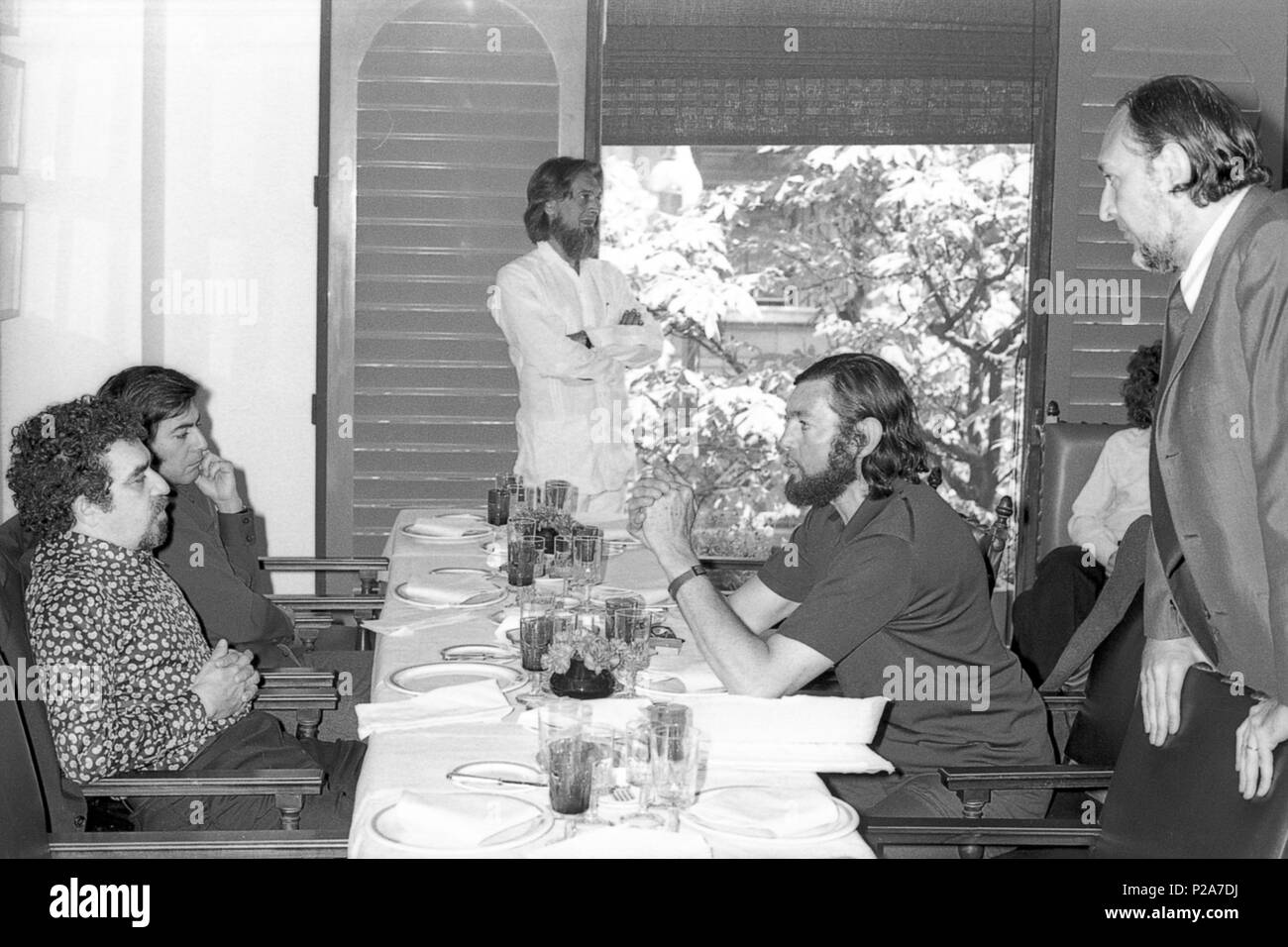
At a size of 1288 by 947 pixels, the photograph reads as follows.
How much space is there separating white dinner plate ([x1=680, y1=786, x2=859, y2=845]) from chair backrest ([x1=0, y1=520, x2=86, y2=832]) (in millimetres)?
938

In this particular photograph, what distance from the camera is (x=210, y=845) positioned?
187cm

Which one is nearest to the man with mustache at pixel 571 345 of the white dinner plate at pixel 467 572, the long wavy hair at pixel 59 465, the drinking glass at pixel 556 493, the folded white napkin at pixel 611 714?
the drinking glass at pixel 556 493

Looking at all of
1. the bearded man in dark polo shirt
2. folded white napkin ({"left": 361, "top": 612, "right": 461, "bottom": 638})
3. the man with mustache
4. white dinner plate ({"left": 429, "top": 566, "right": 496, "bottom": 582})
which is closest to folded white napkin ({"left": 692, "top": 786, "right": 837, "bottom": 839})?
the bearded man in dark polo shirt

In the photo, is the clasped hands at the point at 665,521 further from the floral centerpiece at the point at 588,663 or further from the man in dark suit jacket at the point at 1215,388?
the man in dark suit jacket at the point at 1215,388

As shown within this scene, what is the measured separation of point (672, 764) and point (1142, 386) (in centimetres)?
256

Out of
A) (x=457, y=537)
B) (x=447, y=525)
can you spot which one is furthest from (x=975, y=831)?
(x=447, y=525)

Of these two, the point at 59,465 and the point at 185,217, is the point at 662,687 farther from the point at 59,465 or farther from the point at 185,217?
the point at 185,217

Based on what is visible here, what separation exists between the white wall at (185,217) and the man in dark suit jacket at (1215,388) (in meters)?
3.70

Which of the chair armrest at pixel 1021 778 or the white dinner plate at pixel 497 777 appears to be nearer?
the white dinner plate at pixel 497 777

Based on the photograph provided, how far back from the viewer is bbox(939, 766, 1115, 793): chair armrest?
6.93 feet

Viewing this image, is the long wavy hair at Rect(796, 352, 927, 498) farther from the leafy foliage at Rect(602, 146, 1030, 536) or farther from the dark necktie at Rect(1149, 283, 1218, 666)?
the leafy foliage at Rect(602, 146, 1030, 536)

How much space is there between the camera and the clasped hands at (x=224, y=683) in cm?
247

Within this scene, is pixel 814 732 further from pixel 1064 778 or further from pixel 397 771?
pixel 397 771
